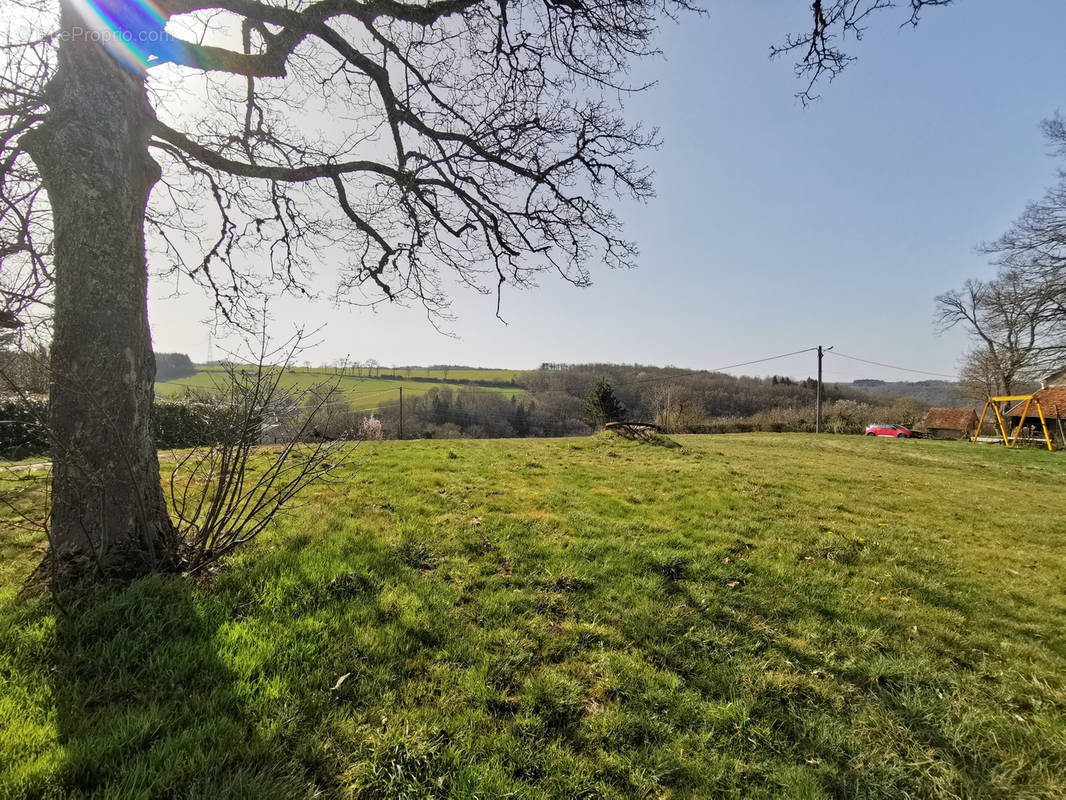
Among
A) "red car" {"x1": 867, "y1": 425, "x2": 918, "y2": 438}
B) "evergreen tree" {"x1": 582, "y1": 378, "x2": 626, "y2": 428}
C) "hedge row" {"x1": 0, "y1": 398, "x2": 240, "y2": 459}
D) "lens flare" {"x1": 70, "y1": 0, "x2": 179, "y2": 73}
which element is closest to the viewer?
"hedge row" {"x1": 0, "y1": 398, "x2": 240, "y2": 459}

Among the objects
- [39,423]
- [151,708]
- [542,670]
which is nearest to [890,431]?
[542,670]

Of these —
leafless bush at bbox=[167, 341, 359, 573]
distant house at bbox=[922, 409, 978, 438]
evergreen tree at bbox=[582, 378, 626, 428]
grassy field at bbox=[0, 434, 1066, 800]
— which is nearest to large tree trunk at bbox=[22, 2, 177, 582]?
leafless bush at bbox=[167, 341, 359, 573]

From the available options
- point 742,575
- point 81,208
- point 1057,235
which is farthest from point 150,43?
point 1057,235

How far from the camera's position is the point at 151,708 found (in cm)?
198

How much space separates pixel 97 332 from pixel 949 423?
177ft

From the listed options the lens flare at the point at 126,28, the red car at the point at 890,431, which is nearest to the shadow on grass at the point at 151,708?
the lens flare at the point at 126,28

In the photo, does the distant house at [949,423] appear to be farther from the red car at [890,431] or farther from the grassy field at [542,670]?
the grassy field at [542,670]

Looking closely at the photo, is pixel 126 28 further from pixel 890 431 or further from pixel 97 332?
pixel 890 431

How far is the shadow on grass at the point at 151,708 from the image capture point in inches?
64.2

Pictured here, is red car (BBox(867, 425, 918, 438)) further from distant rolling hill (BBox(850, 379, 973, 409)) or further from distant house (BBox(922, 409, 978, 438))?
distant rolling hill (BBox(850, 379, 973, 409))

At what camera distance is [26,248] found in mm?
5074

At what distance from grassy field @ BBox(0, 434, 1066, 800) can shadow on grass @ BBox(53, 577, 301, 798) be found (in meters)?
0.01

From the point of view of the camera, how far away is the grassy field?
1.92 m

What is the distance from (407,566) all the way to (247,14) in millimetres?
6180
